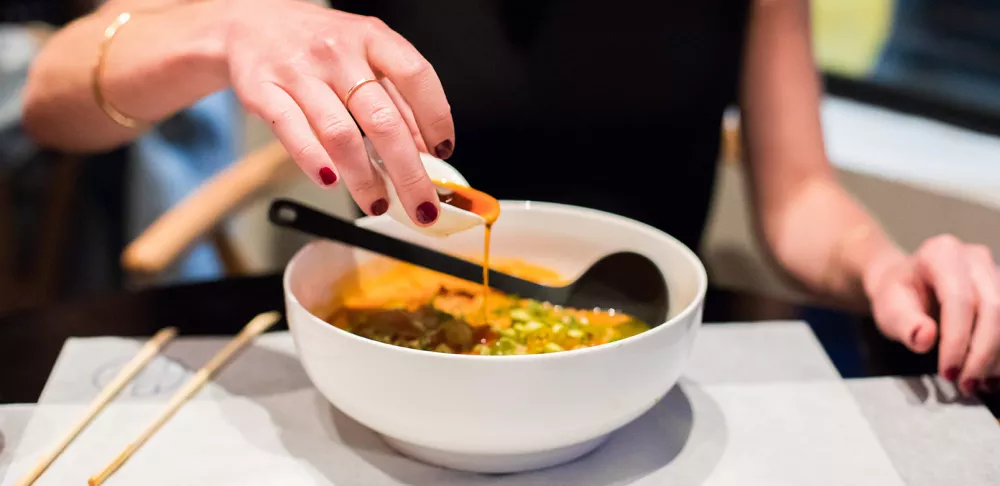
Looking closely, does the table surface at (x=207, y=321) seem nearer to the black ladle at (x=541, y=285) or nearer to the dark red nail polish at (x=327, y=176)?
the black ladle at (x=541, y=285)

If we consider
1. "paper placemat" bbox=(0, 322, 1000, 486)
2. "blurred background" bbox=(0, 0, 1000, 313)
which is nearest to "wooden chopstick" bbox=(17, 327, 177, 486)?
"paper placemat" bbox=(0, 322, 1000, 486)

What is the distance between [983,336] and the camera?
76 centimetres

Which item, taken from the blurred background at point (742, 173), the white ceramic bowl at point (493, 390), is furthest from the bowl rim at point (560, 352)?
the blurred background at point (742, 173)

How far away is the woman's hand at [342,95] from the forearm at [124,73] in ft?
0.24

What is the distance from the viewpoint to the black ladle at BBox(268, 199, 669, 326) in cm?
74

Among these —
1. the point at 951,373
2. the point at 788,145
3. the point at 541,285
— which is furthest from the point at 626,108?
the point at 951,373

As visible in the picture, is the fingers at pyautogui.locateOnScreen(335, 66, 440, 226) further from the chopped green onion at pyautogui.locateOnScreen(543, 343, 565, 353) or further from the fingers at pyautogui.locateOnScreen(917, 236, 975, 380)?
the fingers at pyautogui.locateOnScreen(917, 236, 975, 380)

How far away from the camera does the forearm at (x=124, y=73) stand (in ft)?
2.41

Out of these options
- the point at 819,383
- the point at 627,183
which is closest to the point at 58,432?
the point at 819,383

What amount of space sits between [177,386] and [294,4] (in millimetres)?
360

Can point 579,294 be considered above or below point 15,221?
above

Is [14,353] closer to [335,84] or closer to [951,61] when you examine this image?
[335,84]

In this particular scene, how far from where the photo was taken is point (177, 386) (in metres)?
0.76

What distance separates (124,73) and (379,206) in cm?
35
